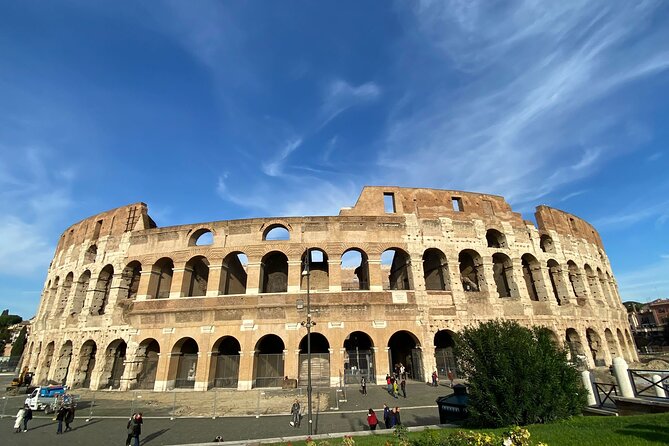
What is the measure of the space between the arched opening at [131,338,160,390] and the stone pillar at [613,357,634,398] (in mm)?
23816

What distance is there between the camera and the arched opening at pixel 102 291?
961 inches

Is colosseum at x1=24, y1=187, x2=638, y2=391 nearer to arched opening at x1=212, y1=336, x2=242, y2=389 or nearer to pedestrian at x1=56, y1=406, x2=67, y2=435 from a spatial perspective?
arched opening at x1=212, y1=336, x2=242, y2=389

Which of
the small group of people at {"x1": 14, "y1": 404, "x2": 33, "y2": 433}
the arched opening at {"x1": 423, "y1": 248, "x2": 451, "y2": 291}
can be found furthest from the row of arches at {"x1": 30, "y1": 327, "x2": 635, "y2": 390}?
the small group of people at {"x1": 14, "y1": 404, "x2": 33, "y2": 433}

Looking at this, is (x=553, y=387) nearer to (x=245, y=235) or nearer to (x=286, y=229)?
(x=286, y=229)

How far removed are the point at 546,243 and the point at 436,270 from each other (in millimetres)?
10268

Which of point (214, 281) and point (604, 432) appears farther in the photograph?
point (214, 281)

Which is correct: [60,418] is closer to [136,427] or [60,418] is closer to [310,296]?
[136,427]

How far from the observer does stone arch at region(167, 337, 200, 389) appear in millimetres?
20906

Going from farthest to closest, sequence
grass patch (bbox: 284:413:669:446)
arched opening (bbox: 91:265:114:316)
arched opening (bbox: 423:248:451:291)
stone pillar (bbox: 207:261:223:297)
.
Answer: arched opening (bbox: 91:265:114:316)
arched opening (bbox: 423:248:451:291)
stone pillar (bbox: 207:261:223:297)
grass patch (bbox: 284:413:669:446)

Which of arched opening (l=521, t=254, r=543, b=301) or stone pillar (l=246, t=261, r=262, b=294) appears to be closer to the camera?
stone pillar (l=246, t=261, r=262, b=294)

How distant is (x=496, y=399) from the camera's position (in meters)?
9.05

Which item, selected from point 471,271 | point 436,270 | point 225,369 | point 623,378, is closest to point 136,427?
point 225,369

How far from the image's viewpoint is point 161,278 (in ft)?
79.4

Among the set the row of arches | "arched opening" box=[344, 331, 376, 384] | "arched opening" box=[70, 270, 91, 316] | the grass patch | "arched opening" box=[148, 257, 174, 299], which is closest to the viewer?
the grass patch
